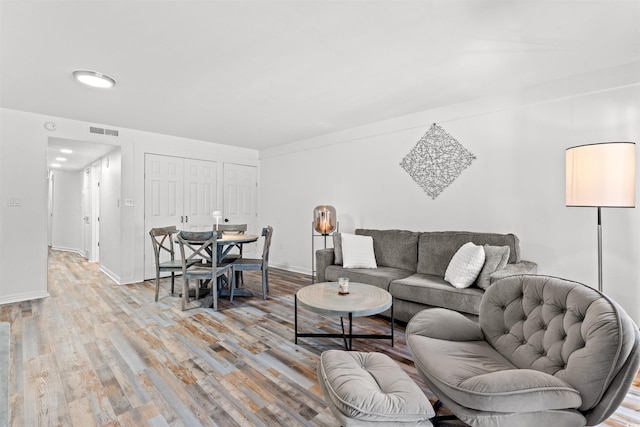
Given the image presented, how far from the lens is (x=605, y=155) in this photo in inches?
82.2

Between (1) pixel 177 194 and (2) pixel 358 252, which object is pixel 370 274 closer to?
(2) pixel 358 252

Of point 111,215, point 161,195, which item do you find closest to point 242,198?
point 161,195

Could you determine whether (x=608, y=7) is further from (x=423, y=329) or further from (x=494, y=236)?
(x=423, y=329)

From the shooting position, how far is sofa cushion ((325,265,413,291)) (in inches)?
128

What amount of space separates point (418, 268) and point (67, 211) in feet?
29.8

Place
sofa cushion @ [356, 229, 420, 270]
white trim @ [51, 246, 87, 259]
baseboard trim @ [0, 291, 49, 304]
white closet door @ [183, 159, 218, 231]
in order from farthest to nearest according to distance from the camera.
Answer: white trim @ [51, 246, 87, 259]
white closet door @ [183, 159, 218, 231]
baseboard trim @ [0, 291, 49, 304]
sofa cushion @ [356, 229, 420, 270]

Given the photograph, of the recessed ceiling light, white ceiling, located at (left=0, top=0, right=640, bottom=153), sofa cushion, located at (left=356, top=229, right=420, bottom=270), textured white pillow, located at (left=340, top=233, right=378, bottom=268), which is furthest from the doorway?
sofa cushion, located at (left=356, top=229, right=420, bottom=270)

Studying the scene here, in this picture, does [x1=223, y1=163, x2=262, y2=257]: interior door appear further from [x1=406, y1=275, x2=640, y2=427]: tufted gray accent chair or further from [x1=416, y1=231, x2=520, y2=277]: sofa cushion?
[x1=406, y1=275, x2=640, y2=427]: tufted gray accent chair

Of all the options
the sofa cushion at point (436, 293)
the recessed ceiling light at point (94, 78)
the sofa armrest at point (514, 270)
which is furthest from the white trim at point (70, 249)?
the sofa armrest at point (514, 270)

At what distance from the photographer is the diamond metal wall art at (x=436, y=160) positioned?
146 inches

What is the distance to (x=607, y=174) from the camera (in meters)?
2.09

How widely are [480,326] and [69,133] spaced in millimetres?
5385

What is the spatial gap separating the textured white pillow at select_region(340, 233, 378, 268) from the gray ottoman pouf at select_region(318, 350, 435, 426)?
6.96 ft

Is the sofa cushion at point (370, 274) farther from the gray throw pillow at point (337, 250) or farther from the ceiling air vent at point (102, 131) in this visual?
the ceiling air vent at point (102, 131)
